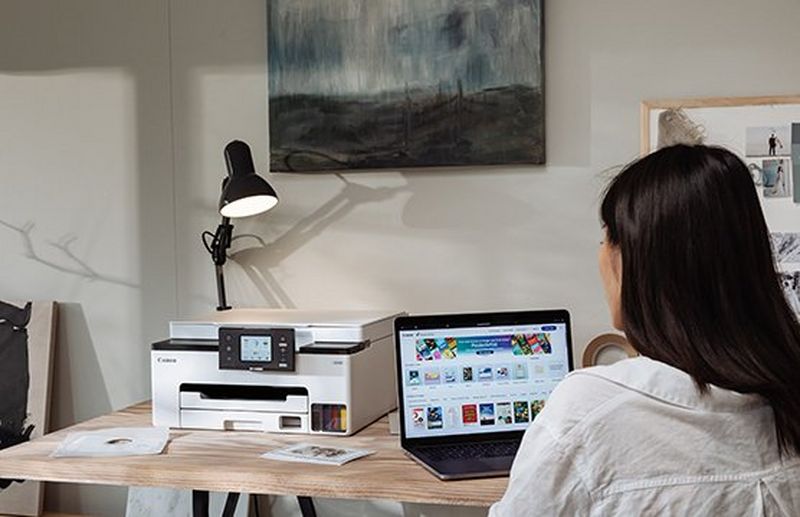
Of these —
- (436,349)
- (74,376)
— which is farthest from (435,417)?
(74,376)

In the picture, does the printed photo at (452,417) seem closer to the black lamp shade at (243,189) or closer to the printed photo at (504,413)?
the printed photo at (504,413)

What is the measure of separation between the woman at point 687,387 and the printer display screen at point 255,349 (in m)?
1.29

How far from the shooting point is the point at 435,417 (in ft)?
7.63

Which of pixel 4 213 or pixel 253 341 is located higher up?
pixel 4 213

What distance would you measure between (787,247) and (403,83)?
1.06 metres

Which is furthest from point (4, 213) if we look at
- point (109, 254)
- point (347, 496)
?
point (347, 496)

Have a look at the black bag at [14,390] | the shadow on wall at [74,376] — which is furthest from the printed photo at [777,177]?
the black bag at [14,390]

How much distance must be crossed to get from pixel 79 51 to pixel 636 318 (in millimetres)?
2358

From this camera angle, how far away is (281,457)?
7.27 ft

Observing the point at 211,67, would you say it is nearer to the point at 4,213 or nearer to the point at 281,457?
the point at 4,213

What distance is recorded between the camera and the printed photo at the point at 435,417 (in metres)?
2.32

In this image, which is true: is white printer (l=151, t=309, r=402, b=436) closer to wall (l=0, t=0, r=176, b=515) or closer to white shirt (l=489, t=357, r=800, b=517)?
wall (l=0, t=0, r=176, b=515)

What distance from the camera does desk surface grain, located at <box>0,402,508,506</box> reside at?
79.0 inches

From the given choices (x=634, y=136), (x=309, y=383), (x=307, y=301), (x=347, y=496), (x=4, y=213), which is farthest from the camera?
(x=4, y=213)
